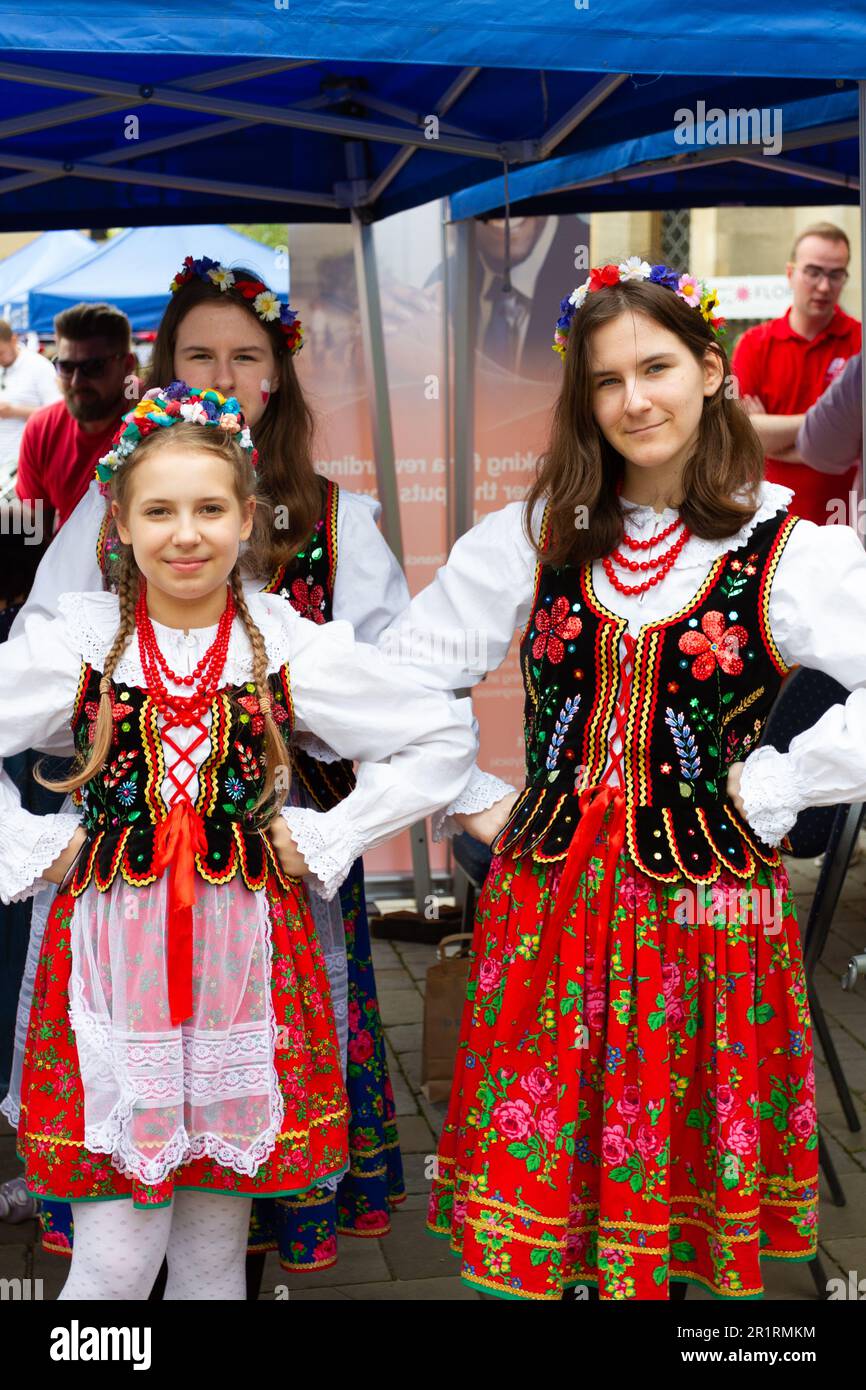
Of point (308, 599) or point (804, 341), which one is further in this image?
point (804, 341)

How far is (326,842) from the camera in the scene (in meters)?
2.19

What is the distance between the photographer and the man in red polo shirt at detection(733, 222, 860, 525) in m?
5.39

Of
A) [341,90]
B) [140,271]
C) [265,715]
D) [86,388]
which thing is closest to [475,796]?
[265,715]

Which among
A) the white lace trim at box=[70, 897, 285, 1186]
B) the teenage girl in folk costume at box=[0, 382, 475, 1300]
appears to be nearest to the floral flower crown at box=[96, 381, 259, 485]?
the teenage girl in folk costume at box=[0, 382, 475, 1300]

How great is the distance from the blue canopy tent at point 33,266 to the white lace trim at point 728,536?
846 cm

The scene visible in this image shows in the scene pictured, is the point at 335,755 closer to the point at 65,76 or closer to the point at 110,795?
the point at 110,795

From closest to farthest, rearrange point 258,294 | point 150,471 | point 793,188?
1. point 150,471
2. point 258,294
3. point 793,188

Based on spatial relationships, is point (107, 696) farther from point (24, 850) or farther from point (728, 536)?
point (728, 536)

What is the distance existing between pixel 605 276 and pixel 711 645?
0.59 metres

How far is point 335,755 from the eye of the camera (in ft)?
7.98

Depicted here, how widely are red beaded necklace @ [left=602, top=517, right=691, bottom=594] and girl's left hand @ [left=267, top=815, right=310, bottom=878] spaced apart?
624mm
